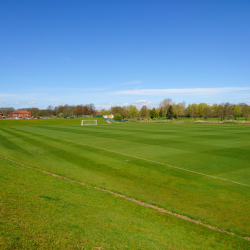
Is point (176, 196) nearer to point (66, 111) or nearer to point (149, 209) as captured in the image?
point (149, 209)

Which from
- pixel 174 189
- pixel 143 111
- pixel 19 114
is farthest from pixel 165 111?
pixel 174 189

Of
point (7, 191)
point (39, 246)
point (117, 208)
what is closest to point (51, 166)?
point (7, 191)

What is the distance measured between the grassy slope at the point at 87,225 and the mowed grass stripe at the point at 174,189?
975 mm

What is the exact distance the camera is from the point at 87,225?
516 cm

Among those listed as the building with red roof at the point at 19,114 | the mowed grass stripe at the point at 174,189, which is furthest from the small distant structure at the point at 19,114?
the mowed grass stripe at the point at 174,189

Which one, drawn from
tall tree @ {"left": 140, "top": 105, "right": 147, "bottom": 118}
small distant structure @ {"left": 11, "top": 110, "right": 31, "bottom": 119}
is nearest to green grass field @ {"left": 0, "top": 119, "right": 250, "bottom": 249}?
tall tree @ {"left": 140, "top": 105, "right": 147, "bottom": 118}

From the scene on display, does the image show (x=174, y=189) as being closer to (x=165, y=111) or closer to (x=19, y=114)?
(x=165, y=111)

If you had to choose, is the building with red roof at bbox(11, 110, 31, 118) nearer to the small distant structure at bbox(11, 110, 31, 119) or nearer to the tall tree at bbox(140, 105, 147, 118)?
the small distant structure at bbox(11, 110, 31, 119)

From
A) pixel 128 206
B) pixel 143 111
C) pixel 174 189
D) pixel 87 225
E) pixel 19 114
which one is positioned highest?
pixel 143 111

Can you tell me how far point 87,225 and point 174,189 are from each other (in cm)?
565

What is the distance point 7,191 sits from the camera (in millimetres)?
6695

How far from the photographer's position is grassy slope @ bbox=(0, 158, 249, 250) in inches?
167

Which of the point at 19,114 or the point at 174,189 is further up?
the point at 19,114

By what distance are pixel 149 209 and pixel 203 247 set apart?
2565 mm
